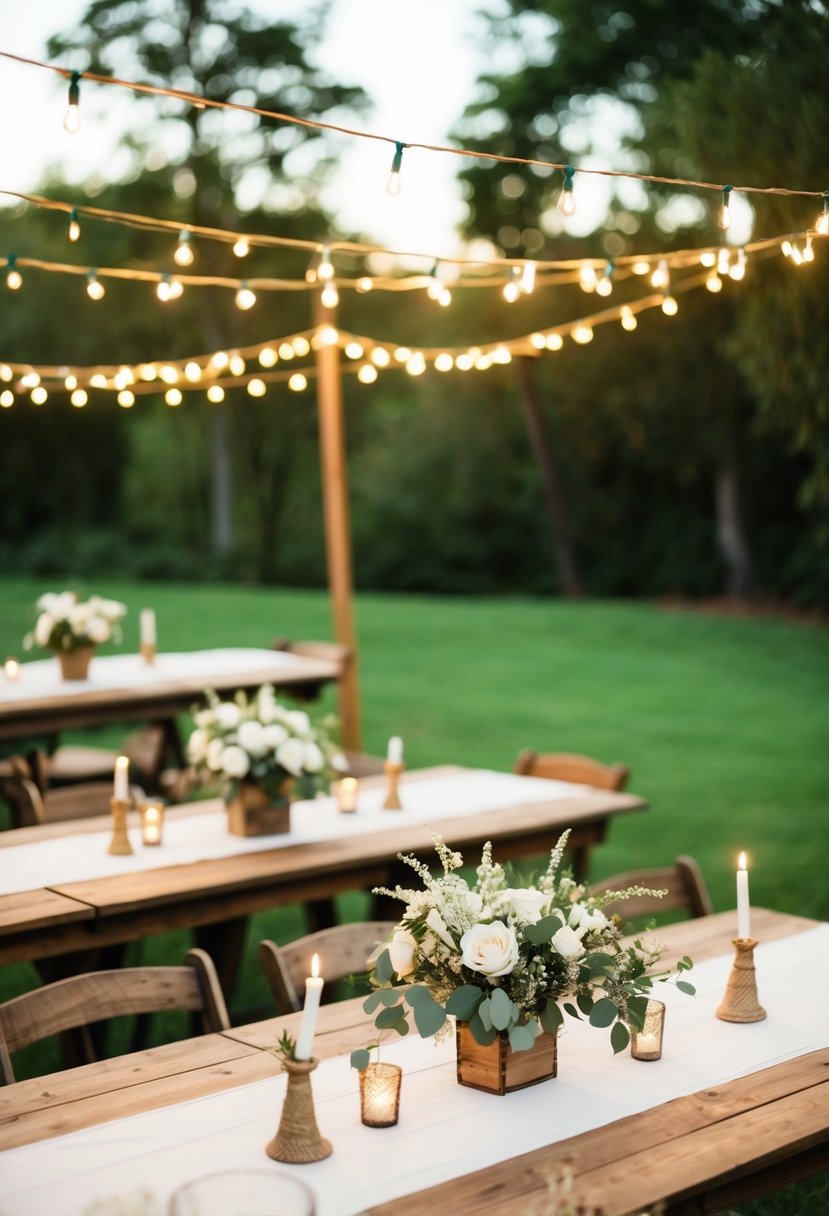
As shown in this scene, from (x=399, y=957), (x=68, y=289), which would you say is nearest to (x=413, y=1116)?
(x=399, y=957)

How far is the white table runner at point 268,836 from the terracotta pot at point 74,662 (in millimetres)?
2312

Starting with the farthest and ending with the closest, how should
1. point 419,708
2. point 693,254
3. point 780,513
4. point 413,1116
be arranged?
point 780,513 → point 419,708 → point 693,254 → point 413,1116

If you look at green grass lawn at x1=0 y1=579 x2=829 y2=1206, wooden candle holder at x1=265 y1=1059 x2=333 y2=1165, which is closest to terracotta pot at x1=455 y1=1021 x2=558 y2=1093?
wooden candle holder at x1=265 y1=1059 x2=333 y2=1165

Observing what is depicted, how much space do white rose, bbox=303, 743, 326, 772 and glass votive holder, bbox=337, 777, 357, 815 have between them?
46 centimetres

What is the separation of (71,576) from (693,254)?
62.1ft

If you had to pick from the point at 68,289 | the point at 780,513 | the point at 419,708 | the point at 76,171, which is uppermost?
the point at 76,171

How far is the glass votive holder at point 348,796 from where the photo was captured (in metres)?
5.06

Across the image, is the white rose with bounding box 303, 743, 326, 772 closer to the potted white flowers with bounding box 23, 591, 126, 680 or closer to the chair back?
the chair back

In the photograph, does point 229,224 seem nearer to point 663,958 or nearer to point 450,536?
point 450,536

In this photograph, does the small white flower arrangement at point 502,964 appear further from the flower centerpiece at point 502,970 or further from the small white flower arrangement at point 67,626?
the small white flower arrangement at point 67,626

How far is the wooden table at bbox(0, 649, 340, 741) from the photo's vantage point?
680 cm

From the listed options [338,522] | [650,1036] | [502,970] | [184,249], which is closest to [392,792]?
[184,249]

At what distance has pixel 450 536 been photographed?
83.7 ft

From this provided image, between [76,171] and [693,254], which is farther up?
[76,171]
